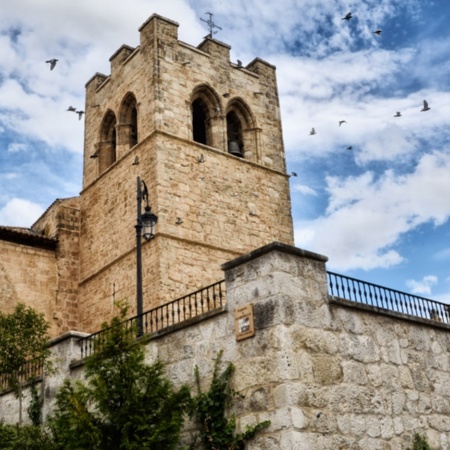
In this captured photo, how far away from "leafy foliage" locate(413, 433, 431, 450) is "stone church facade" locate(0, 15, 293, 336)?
27.0 ft

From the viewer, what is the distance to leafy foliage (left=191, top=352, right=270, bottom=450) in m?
8.64

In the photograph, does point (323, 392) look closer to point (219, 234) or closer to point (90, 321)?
point (219, 234)

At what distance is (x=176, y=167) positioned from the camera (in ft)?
61.8

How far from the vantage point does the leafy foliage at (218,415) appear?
8641 mm

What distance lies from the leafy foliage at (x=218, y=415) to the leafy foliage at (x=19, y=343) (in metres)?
3.47

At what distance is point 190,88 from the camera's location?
20.5m

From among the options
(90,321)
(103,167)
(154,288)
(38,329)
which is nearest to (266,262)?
(38,329)

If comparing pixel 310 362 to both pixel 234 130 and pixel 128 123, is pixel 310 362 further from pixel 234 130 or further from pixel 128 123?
pixel 234 130

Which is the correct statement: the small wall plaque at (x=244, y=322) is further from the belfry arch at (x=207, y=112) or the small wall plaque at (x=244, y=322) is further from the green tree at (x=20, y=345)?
the belfry arch at (x=207, y=112)

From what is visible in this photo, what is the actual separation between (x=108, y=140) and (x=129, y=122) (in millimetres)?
1332

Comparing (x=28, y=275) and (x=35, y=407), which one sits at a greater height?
(x=28, y=275)

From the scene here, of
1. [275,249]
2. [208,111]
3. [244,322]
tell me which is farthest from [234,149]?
[244,322]

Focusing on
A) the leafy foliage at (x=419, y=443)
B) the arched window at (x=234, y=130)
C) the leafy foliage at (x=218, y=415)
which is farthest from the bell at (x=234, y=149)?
the leafy foliage at (x=419, y=443)

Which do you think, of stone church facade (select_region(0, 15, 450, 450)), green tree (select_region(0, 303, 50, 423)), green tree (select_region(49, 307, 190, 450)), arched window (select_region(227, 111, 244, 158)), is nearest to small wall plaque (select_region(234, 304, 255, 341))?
stone church facade (select_region(0, 15, 450, 450))
